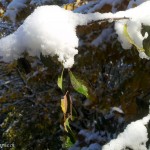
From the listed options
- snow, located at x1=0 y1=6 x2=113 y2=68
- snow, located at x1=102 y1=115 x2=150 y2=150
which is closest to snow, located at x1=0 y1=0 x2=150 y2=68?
snow, located at x1=0 y1=6 x2=113 y2=68

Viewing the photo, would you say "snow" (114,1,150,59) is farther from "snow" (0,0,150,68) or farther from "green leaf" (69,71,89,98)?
"green leaf" (69,71,89,98)

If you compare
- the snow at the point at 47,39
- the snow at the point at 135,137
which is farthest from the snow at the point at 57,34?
the snow at the point at 135,137

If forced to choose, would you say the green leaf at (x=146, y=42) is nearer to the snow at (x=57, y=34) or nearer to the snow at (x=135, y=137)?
the snow at (x=57, y=34)

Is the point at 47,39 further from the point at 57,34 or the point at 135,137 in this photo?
the point at 135,137

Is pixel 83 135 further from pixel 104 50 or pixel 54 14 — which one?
pixel 54 14

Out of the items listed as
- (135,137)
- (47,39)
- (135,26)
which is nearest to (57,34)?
(47,39)

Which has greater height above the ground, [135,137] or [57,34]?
[57,34]

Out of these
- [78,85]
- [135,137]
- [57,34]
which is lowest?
[135,137]

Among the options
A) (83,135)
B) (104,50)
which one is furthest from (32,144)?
(104,50)
